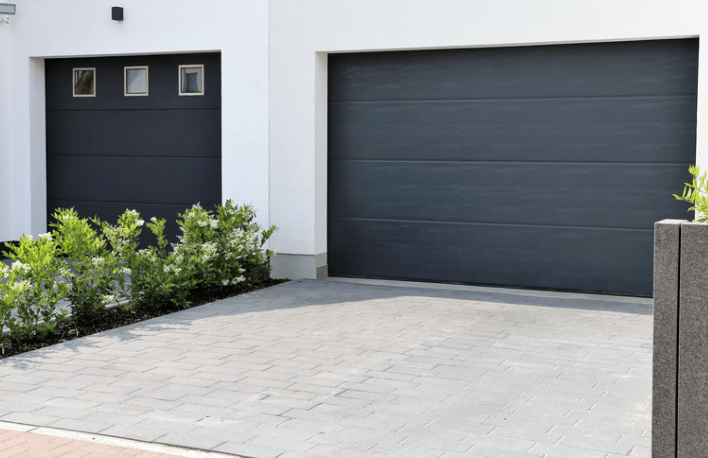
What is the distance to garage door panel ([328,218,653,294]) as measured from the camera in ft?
29.5

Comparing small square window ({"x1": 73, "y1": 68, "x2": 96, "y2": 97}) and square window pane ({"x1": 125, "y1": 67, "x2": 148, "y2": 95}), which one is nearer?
square window pane ({"x1": 125, "y1": 67, "x2": 148, "y2": 95})

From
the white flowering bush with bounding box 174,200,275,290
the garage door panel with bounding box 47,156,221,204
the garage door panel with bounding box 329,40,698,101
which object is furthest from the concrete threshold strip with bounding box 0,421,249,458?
the garage door panel with bounding box 47,156,221,204

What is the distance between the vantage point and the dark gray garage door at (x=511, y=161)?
8812 millimetres

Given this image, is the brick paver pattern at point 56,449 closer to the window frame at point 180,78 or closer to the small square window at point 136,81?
the window frame at point 180,78

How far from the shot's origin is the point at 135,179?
11.2m

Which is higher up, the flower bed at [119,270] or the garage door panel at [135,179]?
the garage door panel at [135,179]

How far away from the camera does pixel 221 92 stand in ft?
34.2

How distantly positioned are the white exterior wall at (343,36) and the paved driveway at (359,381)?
6.33 ft

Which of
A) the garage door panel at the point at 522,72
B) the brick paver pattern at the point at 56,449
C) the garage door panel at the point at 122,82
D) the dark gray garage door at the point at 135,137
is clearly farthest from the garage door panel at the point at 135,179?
the brick paver pattern at the point at 56,449

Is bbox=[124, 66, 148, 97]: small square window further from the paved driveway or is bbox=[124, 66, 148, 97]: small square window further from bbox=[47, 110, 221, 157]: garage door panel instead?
the paved driveway

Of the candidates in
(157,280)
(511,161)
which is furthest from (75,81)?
(511,161)

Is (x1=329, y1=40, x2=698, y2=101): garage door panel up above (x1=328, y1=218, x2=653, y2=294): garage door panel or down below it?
above

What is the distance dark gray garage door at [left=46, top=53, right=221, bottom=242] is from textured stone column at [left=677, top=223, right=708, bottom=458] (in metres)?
8.05

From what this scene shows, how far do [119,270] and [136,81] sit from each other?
4.38 m
